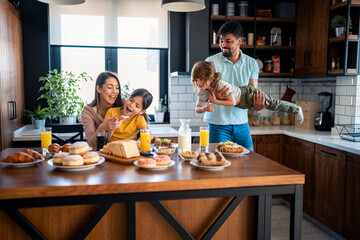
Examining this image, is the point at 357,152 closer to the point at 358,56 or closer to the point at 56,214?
the point at 358,56

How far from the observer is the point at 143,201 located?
172 cm

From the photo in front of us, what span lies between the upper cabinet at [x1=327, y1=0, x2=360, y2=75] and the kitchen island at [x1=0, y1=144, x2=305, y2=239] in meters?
2.17

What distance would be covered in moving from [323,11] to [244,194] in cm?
296

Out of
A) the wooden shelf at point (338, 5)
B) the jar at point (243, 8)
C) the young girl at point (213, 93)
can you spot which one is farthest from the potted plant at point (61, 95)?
the wooden shelf at point (338, 5)

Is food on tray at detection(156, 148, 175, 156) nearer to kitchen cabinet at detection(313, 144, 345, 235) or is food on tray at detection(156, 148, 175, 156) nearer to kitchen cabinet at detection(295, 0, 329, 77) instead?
kitchen cabinet at detection(313, 144, 345, 235)

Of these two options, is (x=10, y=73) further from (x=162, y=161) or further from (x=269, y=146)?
(x=269, y=146)

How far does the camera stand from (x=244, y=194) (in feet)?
5.95

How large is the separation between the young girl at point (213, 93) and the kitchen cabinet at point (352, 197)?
78 cm

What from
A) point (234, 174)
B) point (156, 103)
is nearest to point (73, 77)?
point (156, 103)

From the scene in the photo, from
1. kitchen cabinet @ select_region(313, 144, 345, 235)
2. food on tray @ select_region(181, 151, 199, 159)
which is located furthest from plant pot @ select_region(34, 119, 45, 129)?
kitchen cabinet @ select_region(313, 144, 345, 235)

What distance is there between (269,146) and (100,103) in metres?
2.27

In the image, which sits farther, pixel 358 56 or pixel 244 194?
pixel 358 56

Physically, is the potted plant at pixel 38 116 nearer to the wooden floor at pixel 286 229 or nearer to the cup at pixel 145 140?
the cup at pixel 145 140

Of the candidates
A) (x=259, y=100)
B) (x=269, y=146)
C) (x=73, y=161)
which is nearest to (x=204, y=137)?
(x=259, y=100)
